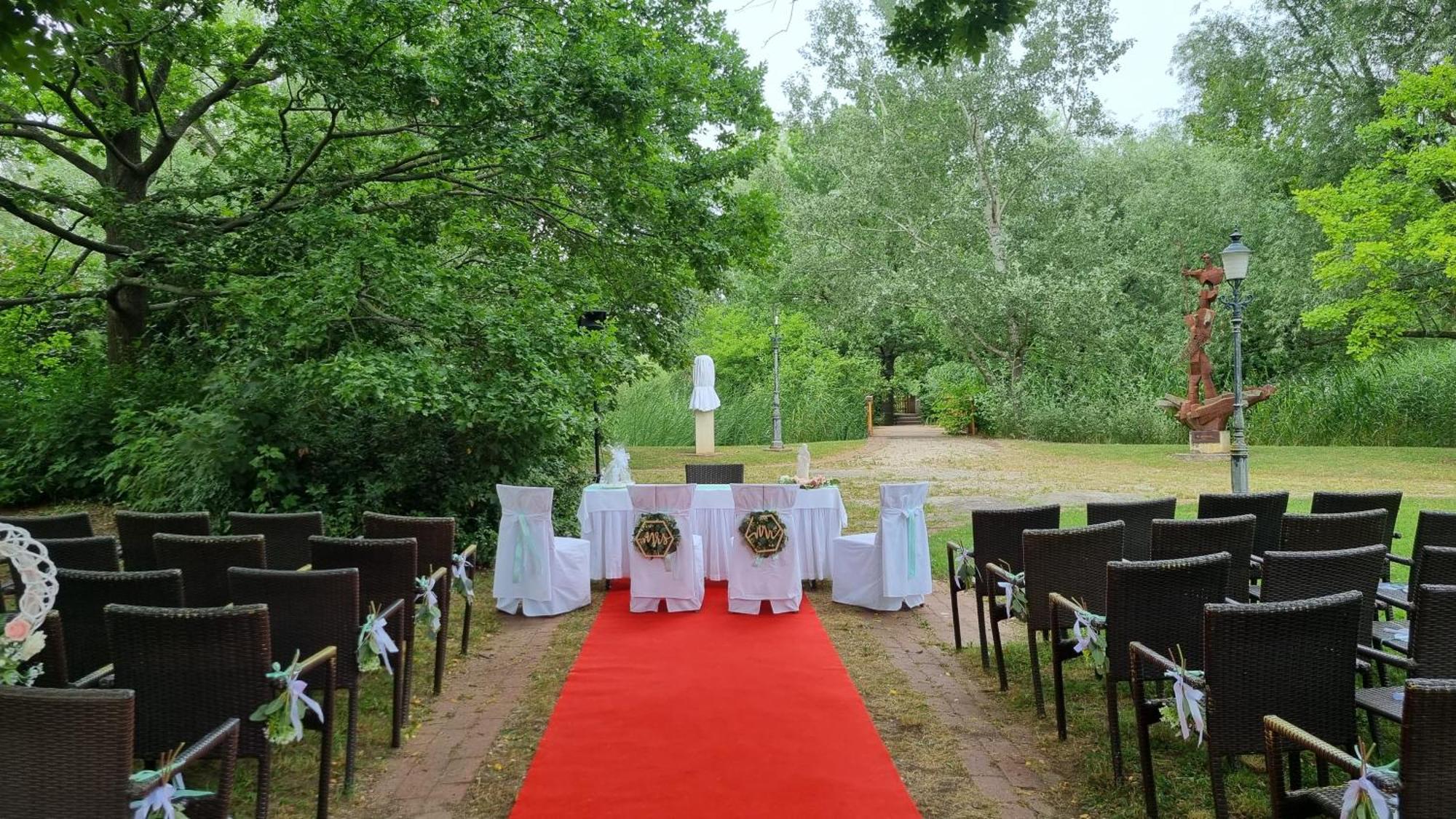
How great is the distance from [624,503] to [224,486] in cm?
389

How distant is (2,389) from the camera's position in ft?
35.4

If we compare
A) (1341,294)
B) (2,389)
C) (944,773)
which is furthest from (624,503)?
(1341,294)

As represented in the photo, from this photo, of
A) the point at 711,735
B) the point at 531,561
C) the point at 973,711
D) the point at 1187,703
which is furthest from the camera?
the point at 531,561

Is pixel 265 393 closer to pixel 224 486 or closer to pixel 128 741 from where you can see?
pixel 224 486

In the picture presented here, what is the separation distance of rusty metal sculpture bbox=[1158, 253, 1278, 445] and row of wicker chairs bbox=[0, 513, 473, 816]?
52.3ft

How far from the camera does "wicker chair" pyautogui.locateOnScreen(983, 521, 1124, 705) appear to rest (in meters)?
4.08

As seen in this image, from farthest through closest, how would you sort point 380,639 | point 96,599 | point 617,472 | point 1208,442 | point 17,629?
point 1208,442 → point 617,472 → point 380,639 → point 96,599 → point 17,629

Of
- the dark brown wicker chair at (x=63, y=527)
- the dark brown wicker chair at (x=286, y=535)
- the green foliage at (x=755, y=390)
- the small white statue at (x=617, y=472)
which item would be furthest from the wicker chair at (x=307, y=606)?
the green foliage at (x=755, y=390)

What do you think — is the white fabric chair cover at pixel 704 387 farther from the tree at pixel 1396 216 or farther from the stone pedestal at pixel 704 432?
the tree at pixel 1396 216

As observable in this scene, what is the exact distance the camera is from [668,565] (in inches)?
240

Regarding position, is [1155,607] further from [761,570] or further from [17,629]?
[17,629]

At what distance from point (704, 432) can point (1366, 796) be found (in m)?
17.2

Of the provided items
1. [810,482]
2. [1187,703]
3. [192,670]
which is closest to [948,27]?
[810,482]

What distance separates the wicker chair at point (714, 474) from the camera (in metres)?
8.37
